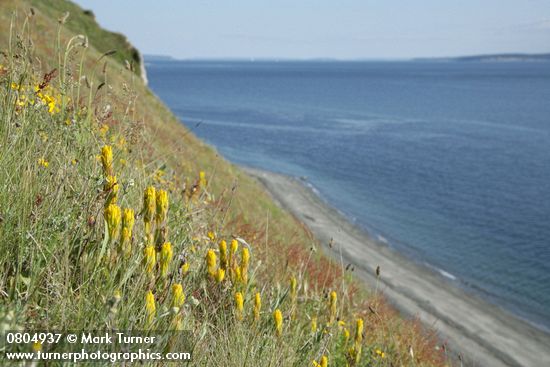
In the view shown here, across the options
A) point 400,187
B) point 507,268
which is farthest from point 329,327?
point 400,187

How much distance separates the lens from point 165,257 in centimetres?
308

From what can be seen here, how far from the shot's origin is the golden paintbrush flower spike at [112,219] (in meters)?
2.84

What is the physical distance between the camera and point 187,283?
3.69 metres

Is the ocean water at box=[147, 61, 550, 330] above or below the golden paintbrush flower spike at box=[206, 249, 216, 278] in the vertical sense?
below

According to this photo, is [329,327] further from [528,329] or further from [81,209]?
[528,329]

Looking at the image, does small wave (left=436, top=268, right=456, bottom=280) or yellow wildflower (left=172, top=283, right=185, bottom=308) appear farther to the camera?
small wave (left=436, top=268, right=456, bottom=280)

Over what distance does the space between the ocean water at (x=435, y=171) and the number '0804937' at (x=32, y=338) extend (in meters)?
1.70

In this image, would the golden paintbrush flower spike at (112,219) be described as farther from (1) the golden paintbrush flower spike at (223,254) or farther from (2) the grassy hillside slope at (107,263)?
(1) the golden paintbrush flower spike at (223,254)

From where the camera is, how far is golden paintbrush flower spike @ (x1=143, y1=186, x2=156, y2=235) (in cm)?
319

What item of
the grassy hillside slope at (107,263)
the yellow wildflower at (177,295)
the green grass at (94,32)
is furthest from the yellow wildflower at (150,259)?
the green grass at (94,32)

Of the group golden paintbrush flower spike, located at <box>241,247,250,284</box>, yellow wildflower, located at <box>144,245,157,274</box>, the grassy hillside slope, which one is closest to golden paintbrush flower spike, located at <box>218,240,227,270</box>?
the grassy hillside slope

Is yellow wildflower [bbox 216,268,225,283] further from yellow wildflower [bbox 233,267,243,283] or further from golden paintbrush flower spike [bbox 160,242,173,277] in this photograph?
golden paintbrush flower spike [bbox 160,242,173,277]

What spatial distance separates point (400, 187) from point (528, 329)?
21.1 m

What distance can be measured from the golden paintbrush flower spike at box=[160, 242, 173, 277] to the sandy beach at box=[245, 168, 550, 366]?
1397cm
